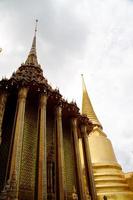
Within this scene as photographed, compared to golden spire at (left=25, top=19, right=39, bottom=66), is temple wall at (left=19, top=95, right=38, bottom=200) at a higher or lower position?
lower

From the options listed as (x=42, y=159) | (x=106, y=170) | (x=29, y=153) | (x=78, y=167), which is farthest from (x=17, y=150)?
(x=106, y=170)

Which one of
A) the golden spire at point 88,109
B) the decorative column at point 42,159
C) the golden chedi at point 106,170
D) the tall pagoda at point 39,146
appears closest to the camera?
the decorative column at point 42,159

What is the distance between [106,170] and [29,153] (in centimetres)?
1057

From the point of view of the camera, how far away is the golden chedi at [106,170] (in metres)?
19.8

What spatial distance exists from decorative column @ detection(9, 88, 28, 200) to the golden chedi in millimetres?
8007

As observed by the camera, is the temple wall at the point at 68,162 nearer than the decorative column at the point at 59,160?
No

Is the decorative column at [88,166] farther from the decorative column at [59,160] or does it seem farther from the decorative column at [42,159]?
the decorative column at [42,159]

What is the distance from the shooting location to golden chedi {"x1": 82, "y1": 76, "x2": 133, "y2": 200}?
19812mm

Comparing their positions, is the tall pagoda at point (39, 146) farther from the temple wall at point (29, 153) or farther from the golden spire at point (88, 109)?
the golden spire at point (88, 109)

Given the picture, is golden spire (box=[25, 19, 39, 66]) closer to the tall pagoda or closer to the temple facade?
the temple facade

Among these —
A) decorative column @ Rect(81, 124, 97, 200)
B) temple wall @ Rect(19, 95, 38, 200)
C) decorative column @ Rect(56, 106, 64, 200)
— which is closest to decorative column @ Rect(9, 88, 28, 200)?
temple wall @ Rect(19, 95, 38, 200)

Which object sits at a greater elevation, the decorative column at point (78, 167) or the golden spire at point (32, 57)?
the golden spire at point (32, 57)

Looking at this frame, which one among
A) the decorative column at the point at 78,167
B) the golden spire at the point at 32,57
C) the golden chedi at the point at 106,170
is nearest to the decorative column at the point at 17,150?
the decorative column at the point at 78,167

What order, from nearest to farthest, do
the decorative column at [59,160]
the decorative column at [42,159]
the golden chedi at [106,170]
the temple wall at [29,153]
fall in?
the decorative column at [42,159] < the decorative column at [59,160] < the temple wall at [29,153] < the golden chedi at [106,170]
